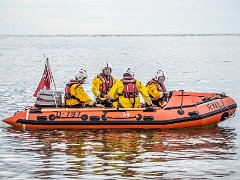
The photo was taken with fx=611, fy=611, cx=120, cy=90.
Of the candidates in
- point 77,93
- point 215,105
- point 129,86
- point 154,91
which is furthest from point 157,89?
point 77,93

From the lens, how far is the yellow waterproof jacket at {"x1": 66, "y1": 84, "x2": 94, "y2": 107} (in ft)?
61.6

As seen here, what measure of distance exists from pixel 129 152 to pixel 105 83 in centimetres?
474

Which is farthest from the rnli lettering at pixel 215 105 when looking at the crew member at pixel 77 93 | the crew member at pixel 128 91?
the crew member at pixel 77 93

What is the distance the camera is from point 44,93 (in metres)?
19.1

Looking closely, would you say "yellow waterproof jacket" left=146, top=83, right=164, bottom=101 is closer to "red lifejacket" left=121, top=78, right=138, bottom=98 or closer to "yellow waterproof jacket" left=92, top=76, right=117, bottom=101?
"red lifejacket" left=121, top=78, right=138, bottom=98

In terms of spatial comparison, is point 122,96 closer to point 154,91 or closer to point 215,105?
point 154,91

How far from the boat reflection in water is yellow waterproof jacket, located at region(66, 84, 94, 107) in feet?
3.59

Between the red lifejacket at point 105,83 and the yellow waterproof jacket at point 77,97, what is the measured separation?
0.75 m

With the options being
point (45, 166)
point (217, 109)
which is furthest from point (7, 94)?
point (45, 166)

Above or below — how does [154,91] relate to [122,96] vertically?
above

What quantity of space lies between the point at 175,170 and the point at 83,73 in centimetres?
657

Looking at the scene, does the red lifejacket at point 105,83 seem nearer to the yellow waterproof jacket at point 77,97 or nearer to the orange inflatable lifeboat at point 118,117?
the yellow waterproof jacket at point 77,97

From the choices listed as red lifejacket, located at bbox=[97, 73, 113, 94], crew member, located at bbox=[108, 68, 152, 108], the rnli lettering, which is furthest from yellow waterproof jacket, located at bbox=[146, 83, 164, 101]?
the rnli lettering

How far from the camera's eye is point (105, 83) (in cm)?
1958
